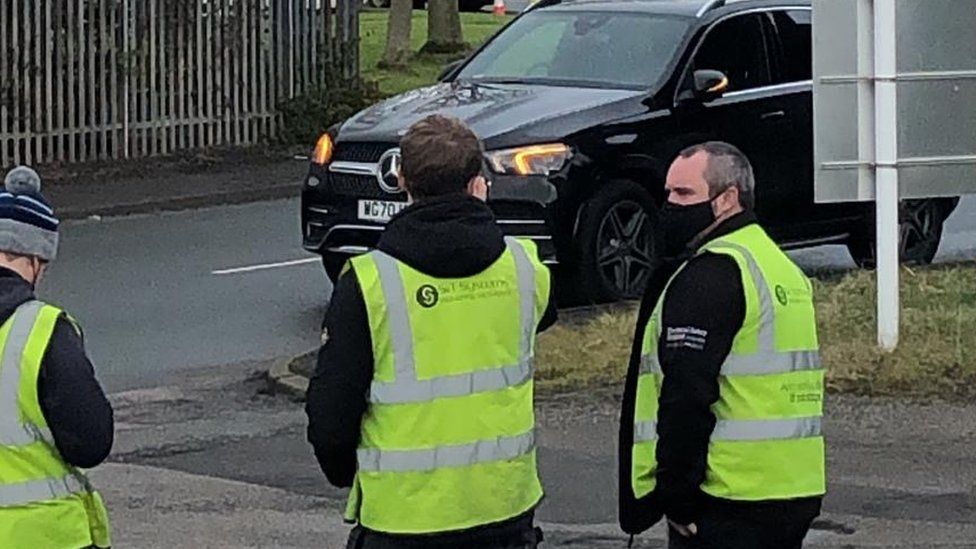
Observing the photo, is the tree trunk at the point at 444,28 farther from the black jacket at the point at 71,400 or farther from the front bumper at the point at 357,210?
the black jacket at the point at 71,400

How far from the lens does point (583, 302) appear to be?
1315 centimetres

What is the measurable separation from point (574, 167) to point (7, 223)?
8.20m

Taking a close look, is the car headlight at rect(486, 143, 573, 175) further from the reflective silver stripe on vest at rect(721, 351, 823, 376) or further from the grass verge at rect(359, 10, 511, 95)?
the grass verge at rect(359, 10, 511, 95)

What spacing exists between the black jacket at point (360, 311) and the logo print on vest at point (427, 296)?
0.04 metres

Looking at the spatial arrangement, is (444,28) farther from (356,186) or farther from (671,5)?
(356,186)

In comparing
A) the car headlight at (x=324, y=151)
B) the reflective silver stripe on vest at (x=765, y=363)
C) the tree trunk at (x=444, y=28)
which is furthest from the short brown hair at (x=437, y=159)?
the tree trunk at (x=444, y=28)

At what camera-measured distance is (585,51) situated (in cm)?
1423

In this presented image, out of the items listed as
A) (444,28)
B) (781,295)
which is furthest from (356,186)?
(444,28)

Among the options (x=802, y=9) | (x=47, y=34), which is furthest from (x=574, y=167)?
(x=47, y=34)

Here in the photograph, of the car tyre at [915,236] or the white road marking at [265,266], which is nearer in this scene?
the car tyre at [915,236]

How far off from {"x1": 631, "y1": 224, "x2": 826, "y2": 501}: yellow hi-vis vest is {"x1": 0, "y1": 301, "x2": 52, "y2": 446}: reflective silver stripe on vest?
1.51 m

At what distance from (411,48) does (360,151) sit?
66.4 feet

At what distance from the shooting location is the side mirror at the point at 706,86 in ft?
44.3

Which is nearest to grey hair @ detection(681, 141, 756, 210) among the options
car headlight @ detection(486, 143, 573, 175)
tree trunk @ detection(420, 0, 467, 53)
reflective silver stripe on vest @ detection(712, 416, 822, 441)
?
reflective silver stripe on vest @ detection(712, 416, 822, 441)
